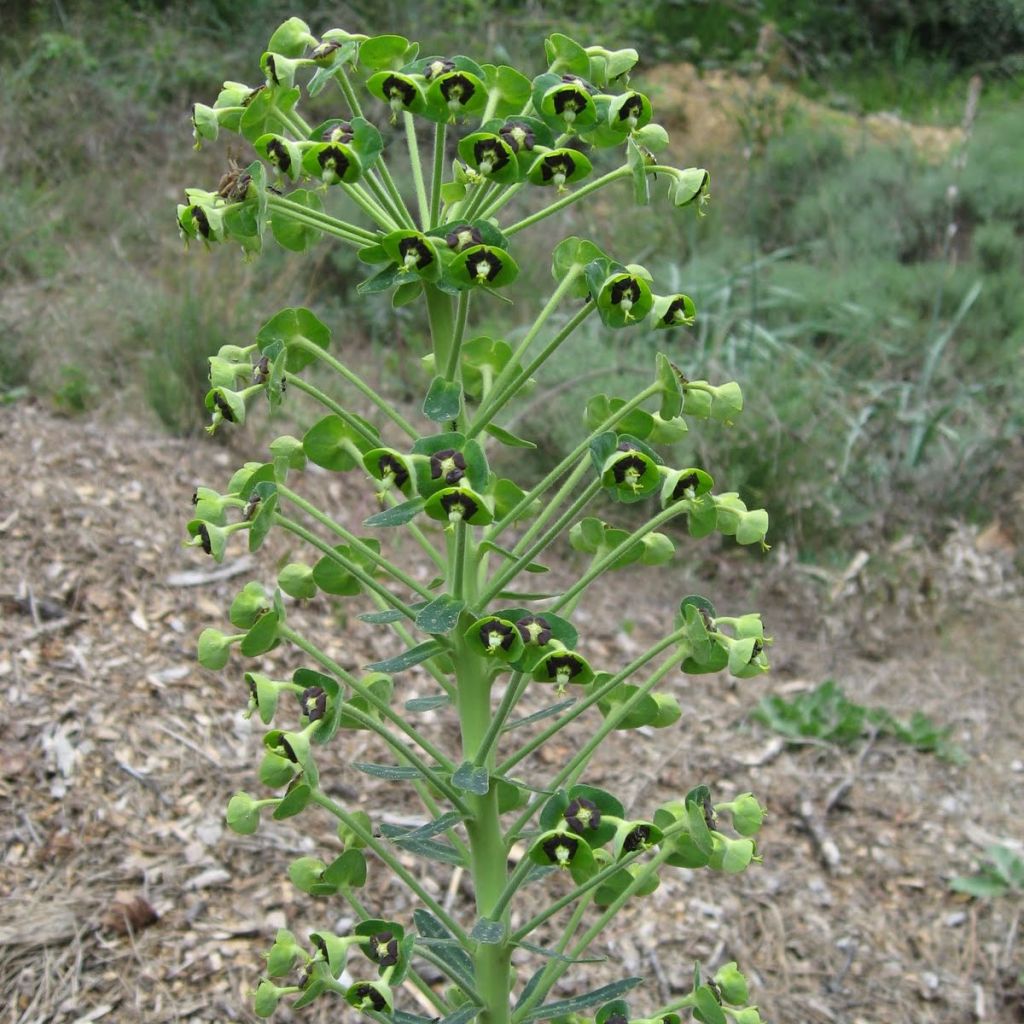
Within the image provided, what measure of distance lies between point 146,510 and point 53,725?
106cm

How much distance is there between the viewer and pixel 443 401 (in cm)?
158

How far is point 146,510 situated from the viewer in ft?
13.3

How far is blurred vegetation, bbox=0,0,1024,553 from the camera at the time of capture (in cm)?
505

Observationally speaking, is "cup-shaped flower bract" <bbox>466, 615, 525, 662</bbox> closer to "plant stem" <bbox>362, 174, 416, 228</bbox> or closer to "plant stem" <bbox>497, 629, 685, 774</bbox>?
"plant stem" <bbox>497, 629, 685, 774</bbox>

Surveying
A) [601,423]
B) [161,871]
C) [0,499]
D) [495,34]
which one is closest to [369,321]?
[0,499]

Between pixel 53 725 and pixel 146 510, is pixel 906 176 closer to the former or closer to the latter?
pixel 146 510

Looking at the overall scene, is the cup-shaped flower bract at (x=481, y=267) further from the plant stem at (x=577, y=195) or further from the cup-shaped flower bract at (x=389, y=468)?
the cup-shaped flower bract at (x=389, y=468)

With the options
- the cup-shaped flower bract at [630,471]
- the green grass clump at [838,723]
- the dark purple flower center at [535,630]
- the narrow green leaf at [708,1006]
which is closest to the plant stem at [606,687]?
the dark purple flower center at [535,630]

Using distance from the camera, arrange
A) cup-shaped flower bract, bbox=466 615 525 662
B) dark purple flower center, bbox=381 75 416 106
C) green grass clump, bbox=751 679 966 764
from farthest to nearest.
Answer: green grass clump, bbox=751 679 966 764 → cup-shaped flower bract, bbox=466 615 525 662 → dark purple flower center, bbox=381 75 416 106

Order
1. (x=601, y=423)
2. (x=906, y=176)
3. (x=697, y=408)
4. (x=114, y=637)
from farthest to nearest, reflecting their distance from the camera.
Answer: (x=906, y=176), (x=114, y=637), (x=601, y=423), (x=697, y=408)

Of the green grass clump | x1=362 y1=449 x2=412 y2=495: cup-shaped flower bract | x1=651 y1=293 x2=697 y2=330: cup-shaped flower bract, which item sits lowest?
the green grass clump

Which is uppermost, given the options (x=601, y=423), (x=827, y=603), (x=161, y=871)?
(x=601, y=423)

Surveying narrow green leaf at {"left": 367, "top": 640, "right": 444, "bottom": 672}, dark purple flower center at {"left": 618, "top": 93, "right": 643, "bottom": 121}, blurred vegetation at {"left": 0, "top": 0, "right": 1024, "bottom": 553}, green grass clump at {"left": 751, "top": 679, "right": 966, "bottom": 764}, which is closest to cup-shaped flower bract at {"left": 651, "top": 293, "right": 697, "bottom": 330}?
dark purple flower center at {"left": 618, "top": 93, "right": 643, "bottom": 121}

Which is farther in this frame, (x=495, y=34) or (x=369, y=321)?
(x=495, y=34)
